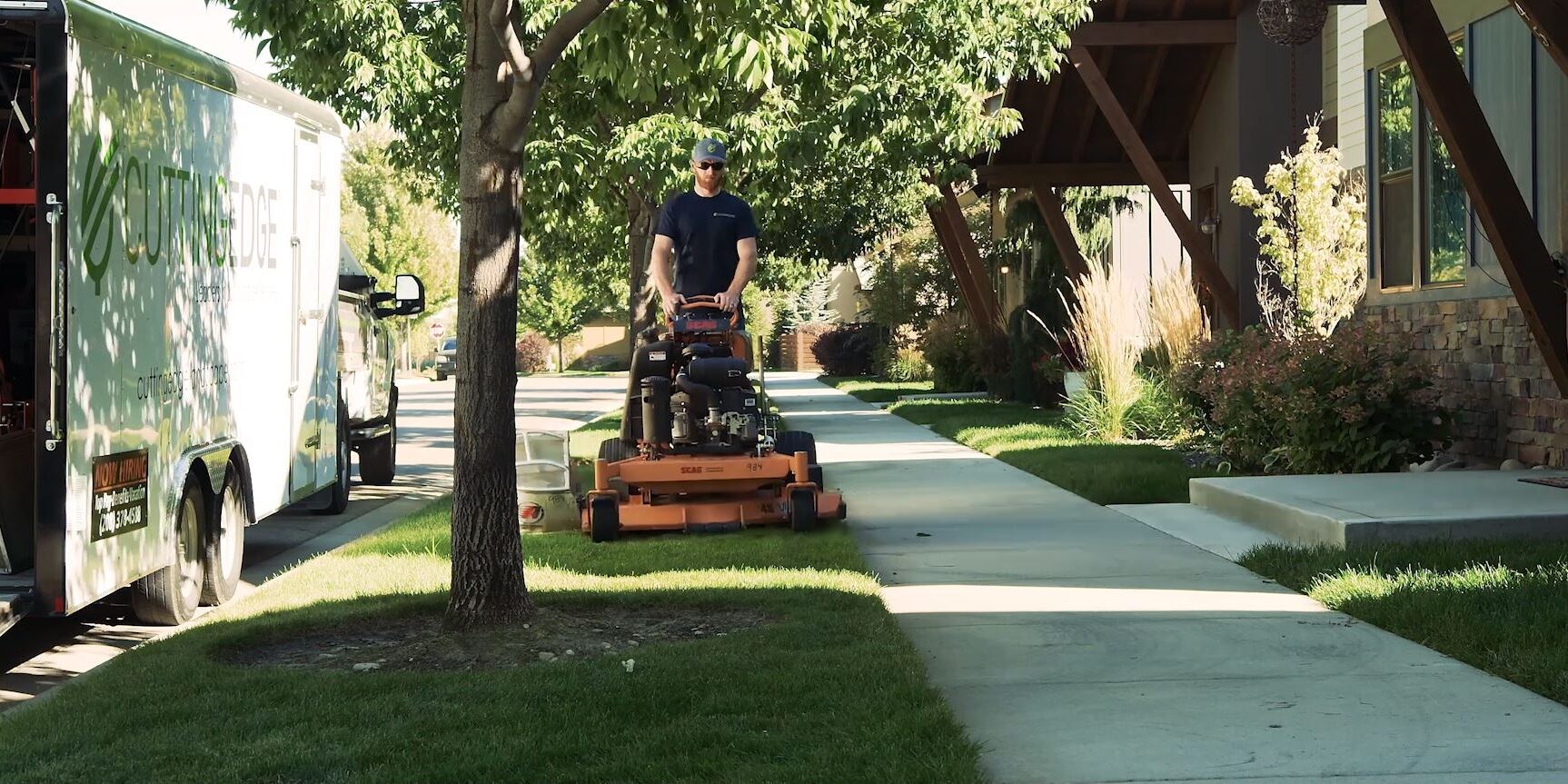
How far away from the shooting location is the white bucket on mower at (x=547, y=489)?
36.5ft

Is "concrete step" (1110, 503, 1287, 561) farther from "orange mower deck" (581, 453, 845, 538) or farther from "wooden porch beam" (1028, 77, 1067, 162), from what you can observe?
"wooden porch beam" (1028, 77, 1067, 162)

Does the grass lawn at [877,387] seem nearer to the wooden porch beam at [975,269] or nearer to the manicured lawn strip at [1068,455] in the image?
the wooden porch beam at [975,269]

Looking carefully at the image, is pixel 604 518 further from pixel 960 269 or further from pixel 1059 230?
pixel 960 269

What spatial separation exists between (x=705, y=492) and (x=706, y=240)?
60.5 inches

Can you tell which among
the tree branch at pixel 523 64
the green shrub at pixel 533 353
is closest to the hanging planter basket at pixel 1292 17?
the tree branch at pixel 523 64

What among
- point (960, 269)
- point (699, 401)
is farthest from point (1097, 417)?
point (960, 269)

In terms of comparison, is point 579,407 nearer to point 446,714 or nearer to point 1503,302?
Result: point 1503,302

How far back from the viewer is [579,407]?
3416cm

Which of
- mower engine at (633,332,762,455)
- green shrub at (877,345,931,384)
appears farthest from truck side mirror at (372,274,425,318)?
green shrub at (877,345,931,384)

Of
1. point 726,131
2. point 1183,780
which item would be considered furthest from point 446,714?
point 726,131

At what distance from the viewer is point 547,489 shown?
11.1 m

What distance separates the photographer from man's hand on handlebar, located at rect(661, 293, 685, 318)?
400 inches

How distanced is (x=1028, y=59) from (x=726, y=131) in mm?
3267

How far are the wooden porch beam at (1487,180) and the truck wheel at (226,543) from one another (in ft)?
25.3
